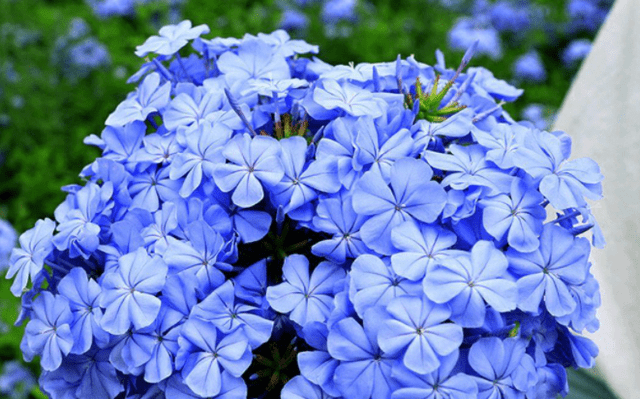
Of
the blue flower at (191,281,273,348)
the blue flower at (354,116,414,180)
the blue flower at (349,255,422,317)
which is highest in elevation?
the blue flower at (354,116,414,180)

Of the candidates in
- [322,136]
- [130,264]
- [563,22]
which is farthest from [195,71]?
[563,22]

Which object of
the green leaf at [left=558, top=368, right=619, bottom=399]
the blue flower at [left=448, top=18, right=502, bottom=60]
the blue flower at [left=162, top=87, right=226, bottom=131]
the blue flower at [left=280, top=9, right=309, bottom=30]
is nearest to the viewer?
the blue flower at [left=162, top=87, right=226, bottom=131]

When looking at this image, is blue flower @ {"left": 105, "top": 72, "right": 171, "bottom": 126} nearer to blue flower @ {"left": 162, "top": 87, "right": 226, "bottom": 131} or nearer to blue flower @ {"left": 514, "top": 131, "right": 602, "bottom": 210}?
blue flower @ {"left": 162, "top": 87, "right": 226, "bottom": 131}

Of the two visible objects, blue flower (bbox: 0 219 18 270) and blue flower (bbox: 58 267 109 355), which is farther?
blue flower (bbox: 0 219 18 270)

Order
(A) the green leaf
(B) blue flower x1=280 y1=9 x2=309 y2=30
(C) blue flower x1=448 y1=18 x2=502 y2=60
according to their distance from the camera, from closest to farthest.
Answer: (A) the green leaf, (C) blue flower x1=448 y1=18 x2=502 y2=60, (B) blue flower x1=280 y1=9 x2=309 y2=30

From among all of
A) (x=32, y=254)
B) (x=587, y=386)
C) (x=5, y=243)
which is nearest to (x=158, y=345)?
(x=32, y=254)

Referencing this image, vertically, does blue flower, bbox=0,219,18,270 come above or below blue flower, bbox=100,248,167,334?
below

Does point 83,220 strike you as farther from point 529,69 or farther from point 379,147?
point 529,69

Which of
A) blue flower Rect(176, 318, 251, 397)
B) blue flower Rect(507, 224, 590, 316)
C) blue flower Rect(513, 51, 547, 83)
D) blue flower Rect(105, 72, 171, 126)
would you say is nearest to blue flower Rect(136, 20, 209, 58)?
blue flower Rect(105, 72, 171, 126)
